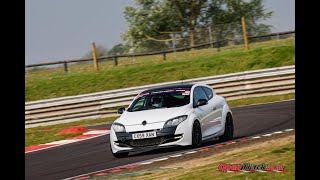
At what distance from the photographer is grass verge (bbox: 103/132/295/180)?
367 inches

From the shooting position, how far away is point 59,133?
70.0 ft

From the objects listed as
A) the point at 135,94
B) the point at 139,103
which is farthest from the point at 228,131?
the point at 135,94

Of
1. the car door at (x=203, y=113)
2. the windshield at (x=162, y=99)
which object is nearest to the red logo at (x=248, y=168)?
the car door at (x=203, y=113)

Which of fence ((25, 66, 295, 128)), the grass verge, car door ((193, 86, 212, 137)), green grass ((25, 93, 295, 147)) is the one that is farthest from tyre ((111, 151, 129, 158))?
fence ((25, 66, 295, 128))

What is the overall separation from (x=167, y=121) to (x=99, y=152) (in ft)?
8.07

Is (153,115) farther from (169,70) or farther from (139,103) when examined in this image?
(169,70)

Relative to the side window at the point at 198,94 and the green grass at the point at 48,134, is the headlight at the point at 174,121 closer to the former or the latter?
the side window at the point at 198,94

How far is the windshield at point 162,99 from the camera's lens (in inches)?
549

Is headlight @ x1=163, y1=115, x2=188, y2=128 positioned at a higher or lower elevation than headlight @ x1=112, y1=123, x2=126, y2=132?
higher

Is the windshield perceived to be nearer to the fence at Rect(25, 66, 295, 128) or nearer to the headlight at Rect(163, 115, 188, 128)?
the headlight at Rect(163, 115, 188, 128)

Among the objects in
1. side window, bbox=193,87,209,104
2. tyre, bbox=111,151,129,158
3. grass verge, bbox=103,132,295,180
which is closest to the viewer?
grass verge, bbox=103,132,295,180
